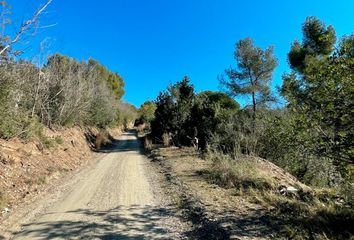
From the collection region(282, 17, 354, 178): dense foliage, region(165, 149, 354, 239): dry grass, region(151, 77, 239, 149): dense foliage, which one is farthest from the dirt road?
region(151, 77, 239, 149): dense foliage

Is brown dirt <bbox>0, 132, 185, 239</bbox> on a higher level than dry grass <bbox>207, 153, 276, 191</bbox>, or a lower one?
lower

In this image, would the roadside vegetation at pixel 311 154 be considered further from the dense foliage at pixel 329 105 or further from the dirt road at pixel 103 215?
the dirt road at pixel 103 215

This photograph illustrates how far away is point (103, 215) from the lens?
745cm

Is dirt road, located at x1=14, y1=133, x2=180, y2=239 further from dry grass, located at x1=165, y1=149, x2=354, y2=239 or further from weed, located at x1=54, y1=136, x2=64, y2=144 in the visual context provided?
weed, located at x1=54, y1=136, x2=64, y2=144

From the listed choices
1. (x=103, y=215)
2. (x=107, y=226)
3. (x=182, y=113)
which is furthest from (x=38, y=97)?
(x=107, y=226)

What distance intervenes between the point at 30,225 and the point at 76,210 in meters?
1.27

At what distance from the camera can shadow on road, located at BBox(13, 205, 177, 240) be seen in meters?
6.18

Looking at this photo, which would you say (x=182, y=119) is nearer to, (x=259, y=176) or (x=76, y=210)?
(x=259, y=176)

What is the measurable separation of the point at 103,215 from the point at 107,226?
81cm

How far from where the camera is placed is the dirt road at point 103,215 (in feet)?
20.6

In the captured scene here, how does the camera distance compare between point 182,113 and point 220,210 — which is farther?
point 182,113

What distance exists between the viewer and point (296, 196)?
8086 mm

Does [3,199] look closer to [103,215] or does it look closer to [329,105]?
[103,215]

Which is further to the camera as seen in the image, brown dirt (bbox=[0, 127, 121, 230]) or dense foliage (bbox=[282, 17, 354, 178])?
brown dirt (bbox=[0, 127, 121, 230])
